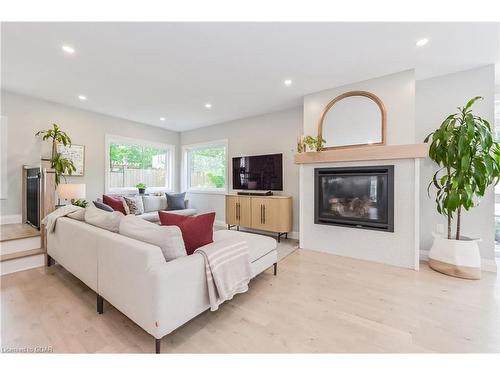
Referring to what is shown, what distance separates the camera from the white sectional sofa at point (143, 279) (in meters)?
1.32

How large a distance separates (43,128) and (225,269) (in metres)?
4.42

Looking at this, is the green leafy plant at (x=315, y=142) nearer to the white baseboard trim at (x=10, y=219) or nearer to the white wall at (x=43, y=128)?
the white wall at (x=43, y=128)

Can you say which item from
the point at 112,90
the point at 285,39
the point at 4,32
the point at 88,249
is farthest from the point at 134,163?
the point at 285,39

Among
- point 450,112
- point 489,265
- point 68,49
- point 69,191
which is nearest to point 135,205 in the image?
point 69,191

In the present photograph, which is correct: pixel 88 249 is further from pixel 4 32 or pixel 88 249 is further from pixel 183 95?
pixel 183 95

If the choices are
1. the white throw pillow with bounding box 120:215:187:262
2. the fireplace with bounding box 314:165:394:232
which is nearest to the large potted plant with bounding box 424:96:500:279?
the fireplace with bounding box 314:165:394:232

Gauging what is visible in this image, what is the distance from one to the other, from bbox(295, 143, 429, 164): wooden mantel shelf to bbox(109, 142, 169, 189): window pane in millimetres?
3874

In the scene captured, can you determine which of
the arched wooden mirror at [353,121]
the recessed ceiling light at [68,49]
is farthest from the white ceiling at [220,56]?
the arched wooden mirror at [353,121]

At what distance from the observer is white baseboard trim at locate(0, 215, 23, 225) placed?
3452mm

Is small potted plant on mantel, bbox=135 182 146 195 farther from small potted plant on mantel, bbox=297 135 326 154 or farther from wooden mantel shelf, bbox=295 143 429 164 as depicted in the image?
small potted plant on mantel, bbox=297 135 326 154

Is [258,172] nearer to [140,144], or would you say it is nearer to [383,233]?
[383,233]

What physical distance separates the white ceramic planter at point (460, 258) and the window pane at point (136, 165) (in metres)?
5.77

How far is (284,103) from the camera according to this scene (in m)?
3.95

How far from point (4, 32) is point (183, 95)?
198 cm
